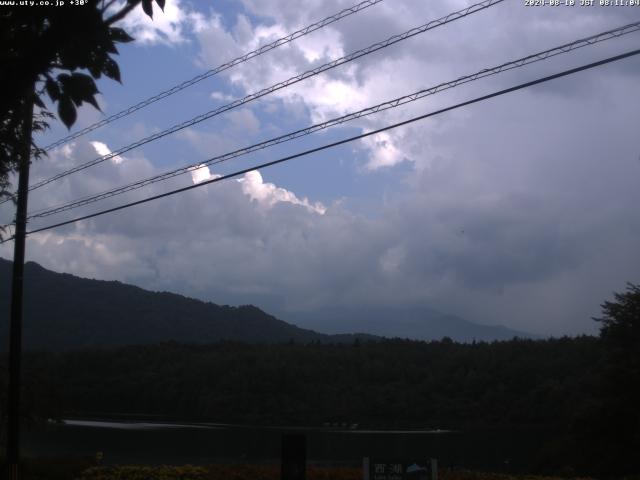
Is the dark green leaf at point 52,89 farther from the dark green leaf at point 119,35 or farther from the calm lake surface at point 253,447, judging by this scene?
the calm lake surface at point 253,447

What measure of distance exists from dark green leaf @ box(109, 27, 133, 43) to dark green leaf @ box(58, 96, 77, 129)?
2.05 feet

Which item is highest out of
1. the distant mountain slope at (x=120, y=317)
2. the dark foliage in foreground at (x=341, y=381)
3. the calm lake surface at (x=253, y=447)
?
the distant mountain slope at (x=120, y=317)

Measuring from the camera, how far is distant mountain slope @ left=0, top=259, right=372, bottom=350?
13775 centimetres

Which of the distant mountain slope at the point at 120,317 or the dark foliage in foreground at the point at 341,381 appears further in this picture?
the distant mountain slope at the point at 120,317

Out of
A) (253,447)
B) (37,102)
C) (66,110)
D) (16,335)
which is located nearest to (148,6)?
(66,110)

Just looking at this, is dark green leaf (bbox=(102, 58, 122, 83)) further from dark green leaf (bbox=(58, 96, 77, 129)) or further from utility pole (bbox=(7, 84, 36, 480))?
utility pole (bbox=(7, 84, 36, 480))

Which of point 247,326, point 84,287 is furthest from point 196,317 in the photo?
point 84,287

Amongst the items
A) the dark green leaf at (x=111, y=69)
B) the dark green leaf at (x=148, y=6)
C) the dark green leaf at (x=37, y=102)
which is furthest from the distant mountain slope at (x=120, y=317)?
the dark green leaf at (x=148, y=6)

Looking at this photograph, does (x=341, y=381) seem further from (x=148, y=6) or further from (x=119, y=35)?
(x=148, y=6)

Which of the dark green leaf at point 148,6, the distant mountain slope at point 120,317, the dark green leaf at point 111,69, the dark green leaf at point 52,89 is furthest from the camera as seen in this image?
the distant mountain slope at point 120,317

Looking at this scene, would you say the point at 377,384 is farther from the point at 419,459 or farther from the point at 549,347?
the point at 419,459

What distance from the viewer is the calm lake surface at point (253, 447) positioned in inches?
1259

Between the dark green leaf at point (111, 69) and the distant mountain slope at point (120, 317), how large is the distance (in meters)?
120

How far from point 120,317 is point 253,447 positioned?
12312 cm
